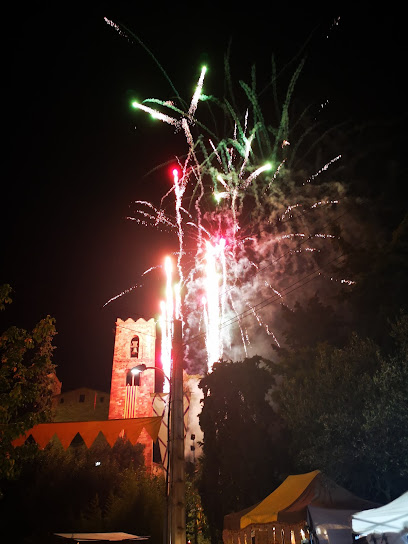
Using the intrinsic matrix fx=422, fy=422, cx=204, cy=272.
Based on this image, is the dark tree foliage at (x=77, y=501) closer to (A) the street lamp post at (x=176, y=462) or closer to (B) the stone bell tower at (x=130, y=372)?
(A) the street lamp post at (x=176, y=462)

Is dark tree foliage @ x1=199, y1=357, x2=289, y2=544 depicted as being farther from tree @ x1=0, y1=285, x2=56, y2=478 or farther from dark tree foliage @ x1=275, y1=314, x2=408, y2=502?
tree @ x1=0, y1=285, x2=56, y2=478

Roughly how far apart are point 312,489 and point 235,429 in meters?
11.0

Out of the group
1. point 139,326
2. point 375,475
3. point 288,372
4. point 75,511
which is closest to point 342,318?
point 288,372

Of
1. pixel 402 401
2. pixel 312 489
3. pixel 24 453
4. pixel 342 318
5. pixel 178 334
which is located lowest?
pixel 312 489

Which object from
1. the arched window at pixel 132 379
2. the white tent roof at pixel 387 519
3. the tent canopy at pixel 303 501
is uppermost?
the arched window at pixel 132 379

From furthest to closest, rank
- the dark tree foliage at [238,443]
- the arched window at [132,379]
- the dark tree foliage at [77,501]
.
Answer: the arched window at [132,379]
the dark tree foliage at [238,443]
the dark tree foliage at [77,501]

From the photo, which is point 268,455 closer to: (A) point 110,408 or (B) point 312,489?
(B) point 312,489

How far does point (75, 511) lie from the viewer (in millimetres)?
18078

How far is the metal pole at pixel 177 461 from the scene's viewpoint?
27.2 feet

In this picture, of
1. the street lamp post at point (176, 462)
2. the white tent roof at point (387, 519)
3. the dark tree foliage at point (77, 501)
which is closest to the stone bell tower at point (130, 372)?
the dark tree foliage at point (77, 501)

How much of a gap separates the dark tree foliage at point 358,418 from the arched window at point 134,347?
27623 millimetres

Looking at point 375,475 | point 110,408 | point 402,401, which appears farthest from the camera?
point 110,408


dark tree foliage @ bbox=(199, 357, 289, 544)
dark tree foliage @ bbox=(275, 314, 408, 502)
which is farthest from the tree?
dark tree foliage @ bbox=(199, 357, 289, 544)

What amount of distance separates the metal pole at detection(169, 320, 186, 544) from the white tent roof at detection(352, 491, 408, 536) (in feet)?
11.4
